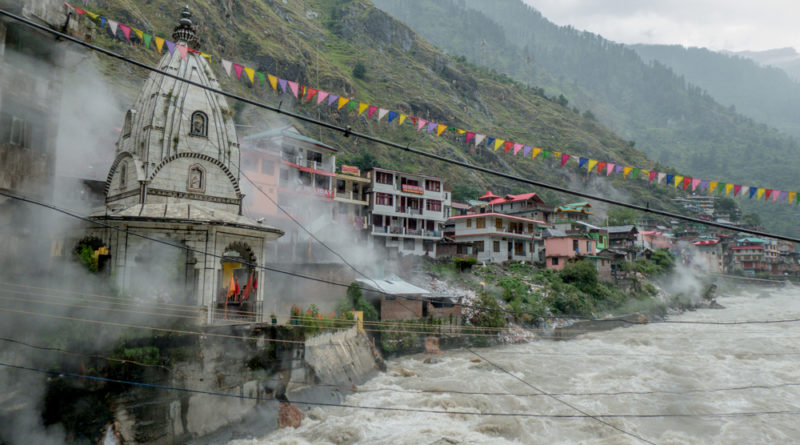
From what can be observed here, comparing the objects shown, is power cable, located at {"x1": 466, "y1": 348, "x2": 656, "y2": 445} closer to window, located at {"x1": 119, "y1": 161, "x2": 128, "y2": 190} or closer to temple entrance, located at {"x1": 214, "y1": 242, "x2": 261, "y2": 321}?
temple entrance, located at {"x1": 214, "y1": 242, "x2": 261, "y2": 321}

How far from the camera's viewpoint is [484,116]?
362 feet

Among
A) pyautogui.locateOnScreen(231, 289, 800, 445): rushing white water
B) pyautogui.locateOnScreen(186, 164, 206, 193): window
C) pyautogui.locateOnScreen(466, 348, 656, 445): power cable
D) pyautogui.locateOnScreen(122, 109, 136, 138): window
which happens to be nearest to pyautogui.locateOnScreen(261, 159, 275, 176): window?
pyautogui.locateOnScreen(122, 109, 136, 138): window

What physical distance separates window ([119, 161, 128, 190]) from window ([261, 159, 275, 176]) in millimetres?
14777

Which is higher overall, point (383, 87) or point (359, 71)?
point (359, 71)

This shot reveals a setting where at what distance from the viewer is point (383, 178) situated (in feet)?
139

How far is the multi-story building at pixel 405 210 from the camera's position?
137 ft

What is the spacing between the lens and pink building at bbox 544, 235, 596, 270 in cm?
4384

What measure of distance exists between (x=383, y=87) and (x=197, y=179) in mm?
80732

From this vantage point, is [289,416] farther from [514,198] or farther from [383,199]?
[514,198]

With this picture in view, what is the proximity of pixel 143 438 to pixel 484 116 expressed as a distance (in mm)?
106856

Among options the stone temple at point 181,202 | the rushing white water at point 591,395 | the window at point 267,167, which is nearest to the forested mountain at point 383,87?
the window at point 267,167

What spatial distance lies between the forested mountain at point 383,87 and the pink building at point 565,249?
86.5 ft

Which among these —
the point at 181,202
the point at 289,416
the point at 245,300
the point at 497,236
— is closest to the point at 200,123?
the point at 181,202

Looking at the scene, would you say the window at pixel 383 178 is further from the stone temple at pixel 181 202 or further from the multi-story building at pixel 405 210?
the stone temple at pixel 181 202
